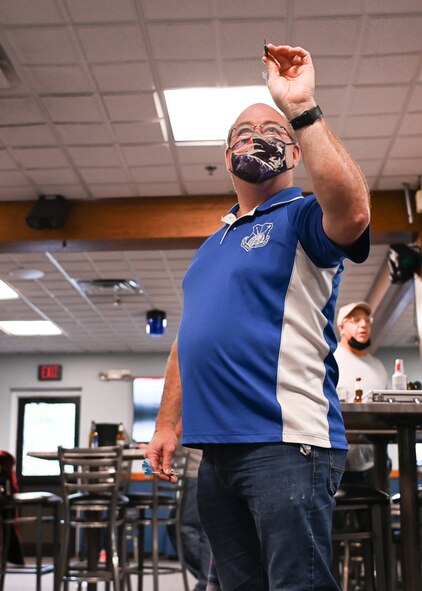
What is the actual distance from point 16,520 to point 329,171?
15.7 ft

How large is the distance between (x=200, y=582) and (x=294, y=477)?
11.6 ft

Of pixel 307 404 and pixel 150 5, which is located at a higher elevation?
pixel 150 5

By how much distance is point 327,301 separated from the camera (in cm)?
149

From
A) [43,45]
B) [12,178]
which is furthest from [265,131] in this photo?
[12,178]

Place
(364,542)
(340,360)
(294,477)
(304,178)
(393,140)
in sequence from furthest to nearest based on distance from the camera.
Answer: (304,178) < (393,140) < (340,360) < (364,542) < (294,477)

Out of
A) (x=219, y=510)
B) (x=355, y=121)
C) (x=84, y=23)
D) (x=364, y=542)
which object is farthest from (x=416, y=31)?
(x=219, y=510)

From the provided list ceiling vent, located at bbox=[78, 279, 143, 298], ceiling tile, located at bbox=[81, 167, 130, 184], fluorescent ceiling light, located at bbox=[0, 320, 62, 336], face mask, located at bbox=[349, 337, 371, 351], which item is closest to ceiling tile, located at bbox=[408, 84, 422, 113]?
face mask, located at bbox=[349, 337, 371, 351]

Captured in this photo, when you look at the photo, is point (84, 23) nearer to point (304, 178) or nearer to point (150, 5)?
point (150, 5)

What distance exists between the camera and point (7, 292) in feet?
29.5

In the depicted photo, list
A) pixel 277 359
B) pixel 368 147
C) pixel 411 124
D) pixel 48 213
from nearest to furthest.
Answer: pixel 277 359
pixel 411 124
pixel 368 147
pixel 48 213

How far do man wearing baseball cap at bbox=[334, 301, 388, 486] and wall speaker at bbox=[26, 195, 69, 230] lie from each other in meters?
2.73

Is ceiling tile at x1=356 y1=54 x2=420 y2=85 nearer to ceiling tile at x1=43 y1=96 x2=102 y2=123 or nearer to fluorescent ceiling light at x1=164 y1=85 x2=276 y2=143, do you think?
fluorescent ceiling light at x1=164 y1=85 x2=276 y2=143

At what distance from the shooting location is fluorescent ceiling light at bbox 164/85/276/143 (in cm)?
462

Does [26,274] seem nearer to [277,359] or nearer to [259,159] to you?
[259,159]
